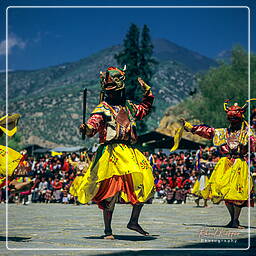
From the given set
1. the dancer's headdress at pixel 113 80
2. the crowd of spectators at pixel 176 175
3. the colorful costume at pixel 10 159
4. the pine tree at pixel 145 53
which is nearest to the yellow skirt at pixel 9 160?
the colorful costume at pixel 10 159

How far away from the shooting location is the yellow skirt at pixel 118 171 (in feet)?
26.0

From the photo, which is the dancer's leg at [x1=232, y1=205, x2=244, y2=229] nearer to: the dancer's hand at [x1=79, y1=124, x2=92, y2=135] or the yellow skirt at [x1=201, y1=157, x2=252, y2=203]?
the yellow skirt at [x1=201, y1=157, x2=252, y2=203]

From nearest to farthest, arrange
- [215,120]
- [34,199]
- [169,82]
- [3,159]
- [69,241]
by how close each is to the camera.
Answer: [69,241] → [3,159] → [34,199] → [215,120] → [169,82]

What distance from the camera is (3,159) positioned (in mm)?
8211

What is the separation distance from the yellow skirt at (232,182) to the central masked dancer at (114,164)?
2745 millimetres

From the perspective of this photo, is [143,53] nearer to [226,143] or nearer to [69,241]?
[226,143]

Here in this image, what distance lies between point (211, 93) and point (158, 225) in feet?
131

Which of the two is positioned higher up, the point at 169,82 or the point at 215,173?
the point at 169,82

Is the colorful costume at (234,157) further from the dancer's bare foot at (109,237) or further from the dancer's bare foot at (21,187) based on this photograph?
the dancer's bare foot at (21,187)

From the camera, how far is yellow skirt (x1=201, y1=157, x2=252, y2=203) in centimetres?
1045

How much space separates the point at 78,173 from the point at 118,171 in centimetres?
1372

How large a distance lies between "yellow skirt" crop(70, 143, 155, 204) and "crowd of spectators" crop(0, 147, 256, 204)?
1272cm

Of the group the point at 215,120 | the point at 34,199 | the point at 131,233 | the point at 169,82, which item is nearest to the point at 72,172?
the point at 34,199

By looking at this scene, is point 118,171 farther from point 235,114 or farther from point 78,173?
point 78,173
